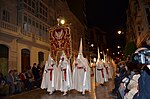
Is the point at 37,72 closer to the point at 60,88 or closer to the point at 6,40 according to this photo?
the point at 6,40

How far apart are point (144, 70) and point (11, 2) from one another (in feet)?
65.9

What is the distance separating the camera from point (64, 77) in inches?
492

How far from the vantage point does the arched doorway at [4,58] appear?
59.0ft

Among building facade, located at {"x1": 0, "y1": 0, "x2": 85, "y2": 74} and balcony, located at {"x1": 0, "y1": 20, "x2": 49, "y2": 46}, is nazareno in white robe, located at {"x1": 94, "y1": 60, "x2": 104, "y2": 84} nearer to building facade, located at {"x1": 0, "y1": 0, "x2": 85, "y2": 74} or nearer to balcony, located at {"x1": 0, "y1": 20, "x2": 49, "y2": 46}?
building facade, located at {"x1": 0, "y1": 0, "x2": 85, "y2": 74}

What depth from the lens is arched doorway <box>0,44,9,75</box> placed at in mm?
17984

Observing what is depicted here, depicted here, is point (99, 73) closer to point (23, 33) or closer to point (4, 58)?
point (4, 58)

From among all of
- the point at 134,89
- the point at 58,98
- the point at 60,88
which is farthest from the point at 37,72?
the point at 134,89

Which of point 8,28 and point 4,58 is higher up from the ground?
point 8,28

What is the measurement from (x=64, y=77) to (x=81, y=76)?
101 centimetres

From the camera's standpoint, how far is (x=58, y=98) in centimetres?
1069

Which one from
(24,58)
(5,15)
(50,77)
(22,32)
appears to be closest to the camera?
(50,77)

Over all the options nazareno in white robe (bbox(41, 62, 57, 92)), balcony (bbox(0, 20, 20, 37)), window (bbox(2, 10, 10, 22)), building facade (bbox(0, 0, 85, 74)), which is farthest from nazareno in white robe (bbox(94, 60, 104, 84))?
window (bbox(2, 10, 10, 22))

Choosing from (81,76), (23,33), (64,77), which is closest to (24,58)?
(23,33)

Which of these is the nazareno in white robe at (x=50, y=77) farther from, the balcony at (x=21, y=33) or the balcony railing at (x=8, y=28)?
the balcony railing at (x=8, y=28)
